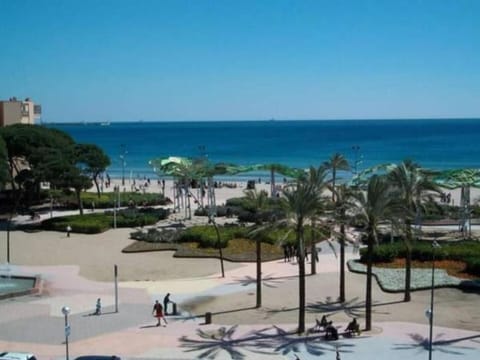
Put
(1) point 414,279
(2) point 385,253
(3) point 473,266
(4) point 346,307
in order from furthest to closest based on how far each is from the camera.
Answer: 1. (2) point 385,253
2. (3) point 473,266
3. (1) point 414,279
4. (4) point 346,307

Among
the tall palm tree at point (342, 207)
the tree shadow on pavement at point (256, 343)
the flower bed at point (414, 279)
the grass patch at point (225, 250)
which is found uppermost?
the tall palm tree at point (342, 207)

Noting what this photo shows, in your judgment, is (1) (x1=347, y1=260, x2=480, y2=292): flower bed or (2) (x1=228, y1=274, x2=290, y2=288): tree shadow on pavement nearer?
(1) (x1=347, y1=260, x2=480, y2=292): flower bed

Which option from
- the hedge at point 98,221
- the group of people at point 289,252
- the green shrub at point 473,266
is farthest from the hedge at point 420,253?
the hedge at point 98,221

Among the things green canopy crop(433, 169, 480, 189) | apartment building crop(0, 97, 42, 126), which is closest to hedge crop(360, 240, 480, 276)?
green canopy crop(433, 169, 480, 189)

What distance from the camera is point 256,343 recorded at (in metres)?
22.7

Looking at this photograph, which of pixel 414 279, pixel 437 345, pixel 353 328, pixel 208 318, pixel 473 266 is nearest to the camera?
pixel 437 345

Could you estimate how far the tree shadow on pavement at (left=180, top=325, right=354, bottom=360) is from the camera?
21859 millimetres

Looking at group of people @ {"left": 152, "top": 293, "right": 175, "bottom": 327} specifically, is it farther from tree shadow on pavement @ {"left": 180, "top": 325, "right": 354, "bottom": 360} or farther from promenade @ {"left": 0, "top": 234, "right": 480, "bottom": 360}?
tree shadow on pavement @ {"left": 180, "top": 325, "right": 354, "bottom": 360}

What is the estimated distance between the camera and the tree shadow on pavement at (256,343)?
2186 centimetres

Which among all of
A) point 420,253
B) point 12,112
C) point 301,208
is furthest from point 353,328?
point 12,112

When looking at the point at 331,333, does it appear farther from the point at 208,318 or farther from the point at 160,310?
the point at 160,310

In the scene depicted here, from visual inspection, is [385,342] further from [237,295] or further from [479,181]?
[479,181]

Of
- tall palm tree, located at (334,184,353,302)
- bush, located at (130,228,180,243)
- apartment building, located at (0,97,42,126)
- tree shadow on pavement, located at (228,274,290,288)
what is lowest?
tree shadow on pavement, located at (228,274,290,288)

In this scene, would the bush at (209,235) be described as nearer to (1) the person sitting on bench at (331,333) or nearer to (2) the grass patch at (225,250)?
(2) the grass patch at (225,250)
